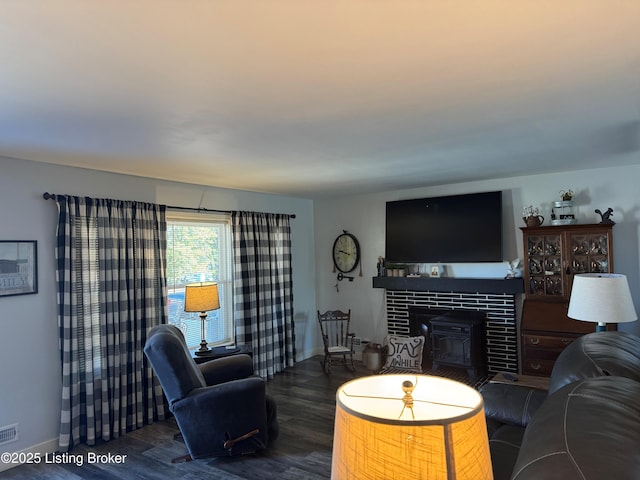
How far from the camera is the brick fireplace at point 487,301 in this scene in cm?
494

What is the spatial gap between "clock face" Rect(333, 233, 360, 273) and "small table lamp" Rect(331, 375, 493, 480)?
519 cm

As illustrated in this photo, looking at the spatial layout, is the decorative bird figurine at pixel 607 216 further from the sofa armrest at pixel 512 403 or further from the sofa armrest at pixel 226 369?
the sofa armrest at pixel 226 369

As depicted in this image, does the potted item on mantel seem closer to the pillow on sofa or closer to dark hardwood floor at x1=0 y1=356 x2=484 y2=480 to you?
the pillow on sofa

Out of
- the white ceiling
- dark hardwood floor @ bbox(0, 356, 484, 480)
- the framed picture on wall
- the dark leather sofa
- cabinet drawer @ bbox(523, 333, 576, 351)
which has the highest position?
the white ceiling

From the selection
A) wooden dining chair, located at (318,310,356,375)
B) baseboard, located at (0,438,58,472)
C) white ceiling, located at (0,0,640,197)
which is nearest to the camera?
white ceiling, located at (0,0,640,197)

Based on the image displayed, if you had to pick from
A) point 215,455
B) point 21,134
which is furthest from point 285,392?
point 21,134

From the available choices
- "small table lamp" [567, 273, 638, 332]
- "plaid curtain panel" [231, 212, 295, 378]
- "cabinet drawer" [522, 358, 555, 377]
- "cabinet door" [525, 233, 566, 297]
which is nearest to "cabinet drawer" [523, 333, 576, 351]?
"cabinet drawer" [522, 358, 555, 377]

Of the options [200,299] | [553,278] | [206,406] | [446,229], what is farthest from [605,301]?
[200,299]

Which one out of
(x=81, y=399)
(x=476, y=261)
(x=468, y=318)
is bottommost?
(x=81, y=399)

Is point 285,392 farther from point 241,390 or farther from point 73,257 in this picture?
point 73,257

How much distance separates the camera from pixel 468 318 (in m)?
5.00

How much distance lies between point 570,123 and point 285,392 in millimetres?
3862

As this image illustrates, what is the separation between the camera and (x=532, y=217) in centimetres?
462

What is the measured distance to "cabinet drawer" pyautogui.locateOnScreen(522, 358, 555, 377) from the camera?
4270mm
